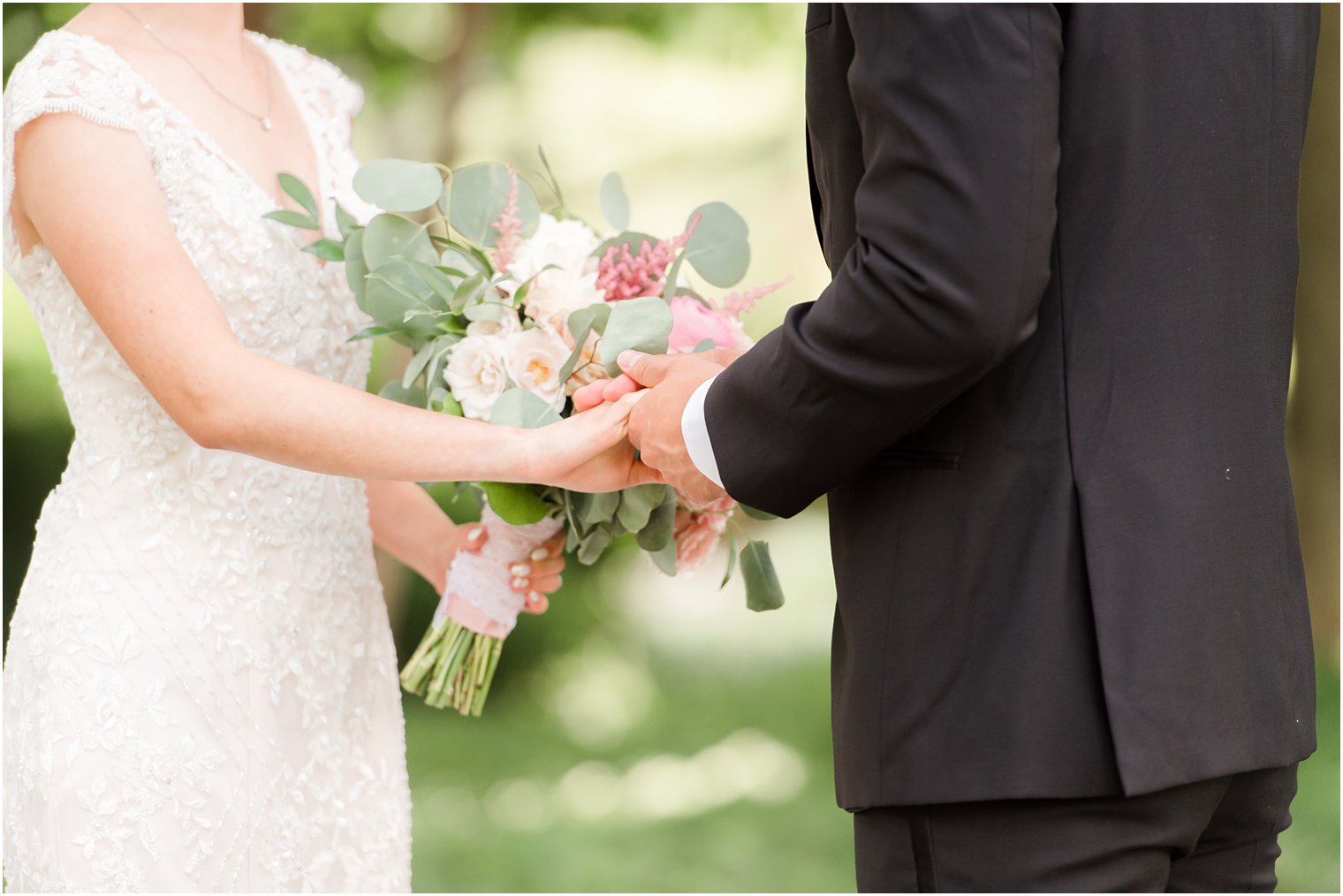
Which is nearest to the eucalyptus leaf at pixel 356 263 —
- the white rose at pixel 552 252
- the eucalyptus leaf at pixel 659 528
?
the white rose at pixel 552 252

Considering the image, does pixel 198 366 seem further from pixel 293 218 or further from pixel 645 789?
pixel 645 789

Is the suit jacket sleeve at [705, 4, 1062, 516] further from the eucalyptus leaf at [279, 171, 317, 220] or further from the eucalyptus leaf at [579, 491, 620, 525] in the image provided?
the eucalyptus leaf at [279, 171, 317, 220]

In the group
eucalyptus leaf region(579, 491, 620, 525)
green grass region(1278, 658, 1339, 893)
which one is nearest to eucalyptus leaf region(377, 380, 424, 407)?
eucalyptus leaf region(579, 491, 620, 525)

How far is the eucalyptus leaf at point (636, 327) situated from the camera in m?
1.94

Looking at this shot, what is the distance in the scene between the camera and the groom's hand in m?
1.77

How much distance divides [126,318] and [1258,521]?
5.14 feet

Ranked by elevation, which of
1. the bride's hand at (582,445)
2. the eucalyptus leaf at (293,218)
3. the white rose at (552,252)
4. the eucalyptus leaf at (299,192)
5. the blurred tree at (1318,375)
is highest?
the eucalyptus leaf at (299,192)

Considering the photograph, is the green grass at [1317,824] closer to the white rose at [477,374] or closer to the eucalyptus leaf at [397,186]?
the white rose at [477,374]

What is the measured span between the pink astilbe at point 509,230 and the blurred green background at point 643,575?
3.55 metres

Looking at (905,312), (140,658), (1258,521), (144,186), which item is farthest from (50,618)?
(1258,521)

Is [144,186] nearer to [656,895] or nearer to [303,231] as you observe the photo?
[303,231]

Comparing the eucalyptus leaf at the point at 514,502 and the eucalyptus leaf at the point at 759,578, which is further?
the eucalyptus leaf at the point at 759,578

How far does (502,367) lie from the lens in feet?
6.45

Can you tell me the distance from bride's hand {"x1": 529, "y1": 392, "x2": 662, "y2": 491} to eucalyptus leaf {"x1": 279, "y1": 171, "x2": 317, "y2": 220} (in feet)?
1.81
